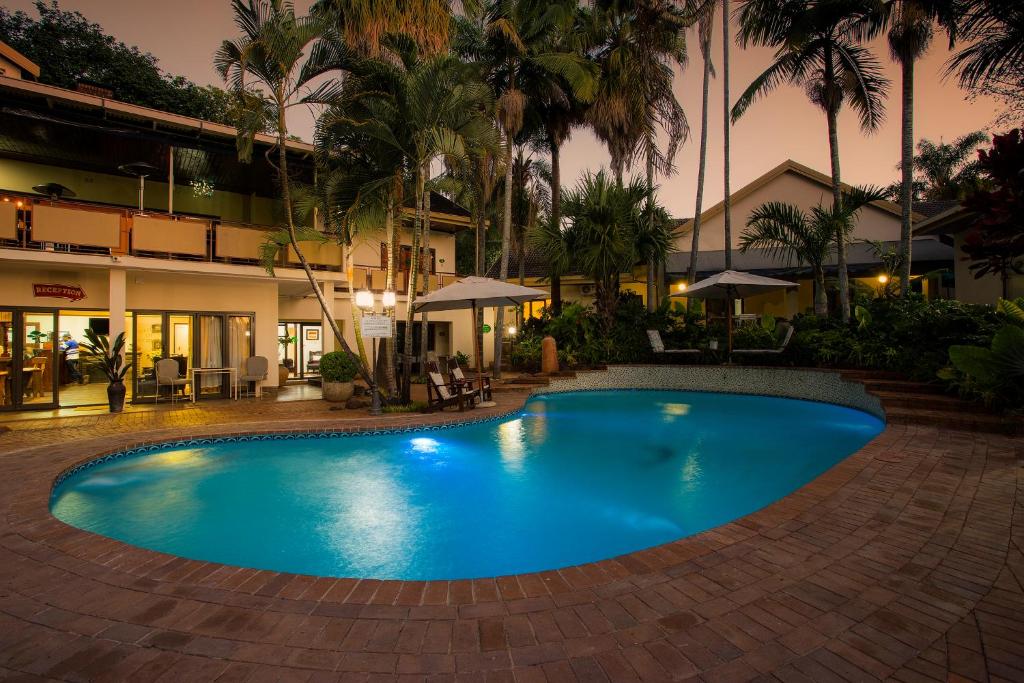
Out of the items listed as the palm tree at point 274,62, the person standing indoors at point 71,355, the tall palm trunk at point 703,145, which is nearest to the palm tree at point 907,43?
the tall palm trunk at point 703,145

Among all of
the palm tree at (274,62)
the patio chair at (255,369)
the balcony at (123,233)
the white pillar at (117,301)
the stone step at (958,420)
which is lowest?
the stone step at (958,420)

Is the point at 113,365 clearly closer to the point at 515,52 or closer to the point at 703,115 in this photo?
the point at 515,52

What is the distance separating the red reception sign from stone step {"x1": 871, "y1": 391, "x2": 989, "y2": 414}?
15949 mm

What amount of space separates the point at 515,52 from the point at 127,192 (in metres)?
11.0

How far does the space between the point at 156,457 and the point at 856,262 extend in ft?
72.3

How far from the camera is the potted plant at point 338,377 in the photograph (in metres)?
11.4

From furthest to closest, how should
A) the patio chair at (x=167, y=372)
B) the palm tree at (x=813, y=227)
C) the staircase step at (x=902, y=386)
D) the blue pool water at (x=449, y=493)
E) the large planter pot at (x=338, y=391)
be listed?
the palm tree at (x=813, y=227)
the large planter pot at (x=338, y=391)
the patio chair at (x=167, y=372)
the staircase step at (x=902, y=386)
the blue pool water at (x=449, y=493)

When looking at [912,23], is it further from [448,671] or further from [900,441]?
[448,671]

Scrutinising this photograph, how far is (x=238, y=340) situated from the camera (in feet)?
43.0

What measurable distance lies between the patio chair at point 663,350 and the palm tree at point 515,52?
449 centimetres

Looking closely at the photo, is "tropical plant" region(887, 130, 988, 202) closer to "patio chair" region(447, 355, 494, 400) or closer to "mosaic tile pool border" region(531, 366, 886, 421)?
"mosaic tile pool border" region(531, 366, 886, 421)

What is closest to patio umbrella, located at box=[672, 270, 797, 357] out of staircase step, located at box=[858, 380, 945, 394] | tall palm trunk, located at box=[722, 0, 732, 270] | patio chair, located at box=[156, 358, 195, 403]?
tall palm trunk, located at box=[722, 0, 732, 270]

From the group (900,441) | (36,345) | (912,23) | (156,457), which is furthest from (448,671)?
(912,23)

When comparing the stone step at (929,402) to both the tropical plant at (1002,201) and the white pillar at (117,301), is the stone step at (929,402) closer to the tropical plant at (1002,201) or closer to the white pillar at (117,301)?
the tropical plant at (1002,201)
